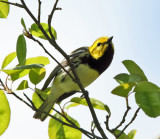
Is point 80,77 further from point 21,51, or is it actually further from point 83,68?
point 21,51

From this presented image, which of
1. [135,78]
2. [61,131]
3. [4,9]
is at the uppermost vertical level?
[4,9]

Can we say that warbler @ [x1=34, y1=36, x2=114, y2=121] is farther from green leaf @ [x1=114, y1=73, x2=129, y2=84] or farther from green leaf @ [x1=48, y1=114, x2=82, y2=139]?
green leaf @ [x1=114, y1=73, x2=129, y2=84]

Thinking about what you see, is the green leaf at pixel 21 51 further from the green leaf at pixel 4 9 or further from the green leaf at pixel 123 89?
the green leaf at pixel 123 89

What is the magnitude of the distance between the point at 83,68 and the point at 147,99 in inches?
59.0

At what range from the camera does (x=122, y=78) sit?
1756mm

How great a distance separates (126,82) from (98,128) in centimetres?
60

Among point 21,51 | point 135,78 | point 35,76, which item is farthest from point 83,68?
point 135,78

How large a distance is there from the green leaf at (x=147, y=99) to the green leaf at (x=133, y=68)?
0.10 metres

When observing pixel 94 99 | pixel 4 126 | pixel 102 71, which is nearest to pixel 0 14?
pixel 4 126

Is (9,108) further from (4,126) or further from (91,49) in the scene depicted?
(91,49)

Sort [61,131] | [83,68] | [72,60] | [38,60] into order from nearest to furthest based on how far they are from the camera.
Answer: [38,60] → [61,131] → [83,68] → [72,60]

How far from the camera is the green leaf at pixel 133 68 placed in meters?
1.75

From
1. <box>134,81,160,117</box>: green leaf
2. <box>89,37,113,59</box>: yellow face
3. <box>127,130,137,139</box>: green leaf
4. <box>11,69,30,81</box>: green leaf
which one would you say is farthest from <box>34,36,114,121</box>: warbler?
<box>134,81,160,117</box>: green leaf

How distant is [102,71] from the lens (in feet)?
10.7
